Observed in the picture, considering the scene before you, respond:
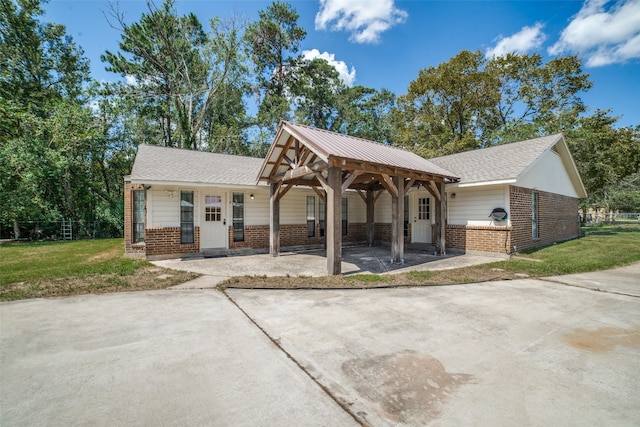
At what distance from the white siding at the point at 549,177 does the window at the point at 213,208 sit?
10.6m

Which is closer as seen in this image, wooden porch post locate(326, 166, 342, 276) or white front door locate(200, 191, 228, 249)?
wooden porch post locate(326, 166, 342, 276)

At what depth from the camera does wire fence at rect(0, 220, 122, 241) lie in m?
16.1

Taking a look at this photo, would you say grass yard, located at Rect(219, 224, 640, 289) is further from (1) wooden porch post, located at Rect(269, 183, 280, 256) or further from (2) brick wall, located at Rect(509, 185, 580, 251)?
(1) wooden porch post, located at Rect(269, 183, 280, 256)

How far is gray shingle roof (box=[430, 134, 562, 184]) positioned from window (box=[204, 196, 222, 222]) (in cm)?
898

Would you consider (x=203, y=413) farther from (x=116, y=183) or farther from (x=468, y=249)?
(x=116, y=183)

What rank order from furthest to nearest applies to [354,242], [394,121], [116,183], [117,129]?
[394,121]
[116,183]
[117,129]
[354,242]

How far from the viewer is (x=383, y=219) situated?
1404 cm

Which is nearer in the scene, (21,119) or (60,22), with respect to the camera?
(21,119)

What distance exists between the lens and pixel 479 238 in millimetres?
10250

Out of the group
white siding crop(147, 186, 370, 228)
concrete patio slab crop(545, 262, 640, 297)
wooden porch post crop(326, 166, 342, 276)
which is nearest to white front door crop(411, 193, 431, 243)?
white siding crop(147, 186, 370, 228)

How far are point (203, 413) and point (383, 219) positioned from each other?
12574 mm

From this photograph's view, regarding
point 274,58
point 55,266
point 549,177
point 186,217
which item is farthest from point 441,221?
point 274,58

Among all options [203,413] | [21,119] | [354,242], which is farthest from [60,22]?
[203,413]

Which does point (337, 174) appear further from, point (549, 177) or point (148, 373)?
point (549, 177)
